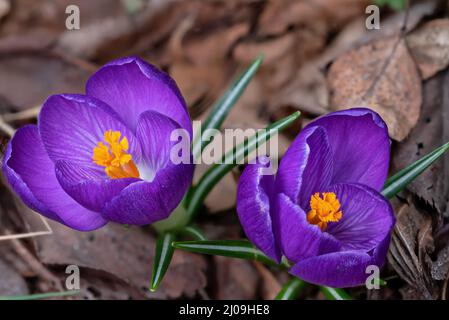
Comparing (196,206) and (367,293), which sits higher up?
(196,206)

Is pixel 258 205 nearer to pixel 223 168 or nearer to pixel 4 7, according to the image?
pixel 223 168

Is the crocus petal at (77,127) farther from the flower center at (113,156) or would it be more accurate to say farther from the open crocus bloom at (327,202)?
the open crocus bloom at (327,202)

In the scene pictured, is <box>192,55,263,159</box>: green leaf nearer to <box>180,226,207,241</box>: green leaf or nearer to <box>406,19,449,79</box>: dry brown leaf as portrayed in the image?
<box>180,226,207,241</box>: green leaf

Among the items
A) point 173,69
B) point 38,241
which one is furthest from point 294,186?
point 173,69

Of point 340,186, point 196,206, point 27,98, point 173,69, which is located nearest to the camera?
point 340,186

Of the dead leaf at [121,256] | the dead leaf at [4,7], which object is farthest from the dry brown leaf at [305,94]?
the dead leaf at [4,7]
